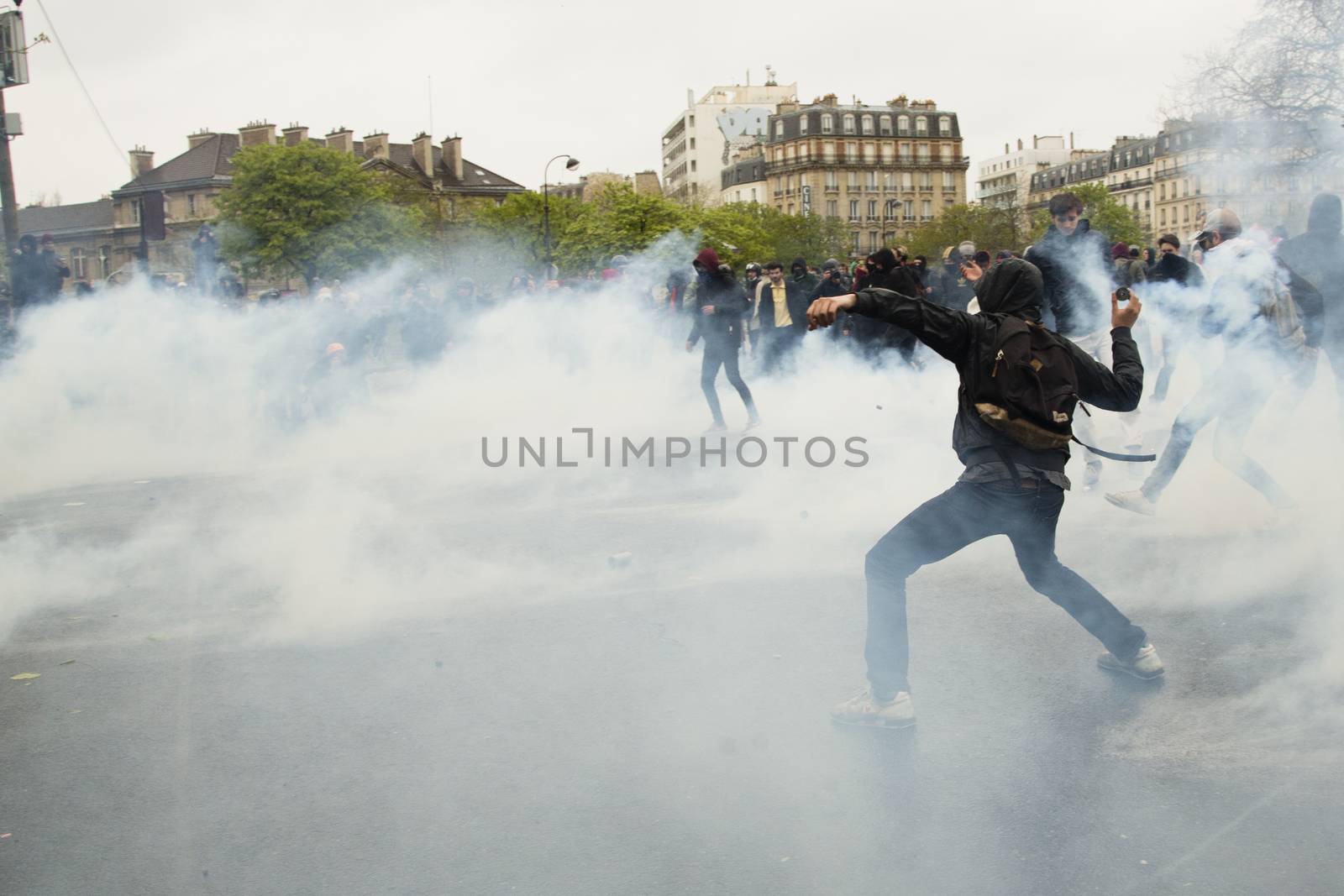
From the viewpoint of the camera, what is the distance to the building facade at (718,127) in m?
125

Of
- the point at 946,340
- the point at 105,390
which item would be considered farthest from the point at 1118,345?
the point at 105,390

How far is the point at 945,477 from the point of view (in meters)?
8.47

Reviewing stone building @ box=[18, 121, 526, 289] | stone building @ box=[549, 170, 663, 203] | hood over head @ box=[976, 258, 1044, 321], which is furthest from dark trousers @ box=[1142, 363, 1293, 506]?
stone building @ box=[18, 121, 526, 289]

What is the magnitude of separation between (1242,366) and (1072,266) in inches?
42.9

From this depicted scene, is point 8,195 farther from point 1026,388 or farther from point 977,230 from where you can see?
point 977,230

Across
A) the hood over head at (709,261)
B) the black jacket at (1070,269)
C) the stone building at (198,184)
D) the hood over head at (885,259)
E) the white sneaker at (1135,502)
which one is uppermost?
the stone building at (198,184)

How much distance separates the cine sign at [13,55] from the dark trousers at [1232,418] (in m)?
14.0

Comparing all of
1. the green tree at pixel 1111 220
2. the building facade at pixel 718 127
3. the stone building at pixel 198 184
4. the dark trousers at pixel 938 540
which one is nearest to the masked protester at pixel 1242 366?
the dark trousers at pixel 938 540

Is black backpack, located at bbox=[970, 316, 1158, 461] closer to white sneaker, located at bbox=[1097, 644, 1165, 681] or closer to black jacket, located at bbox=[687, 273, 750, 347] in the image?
white sneaker, located at bbox=[1097, 644, 1165, 681]

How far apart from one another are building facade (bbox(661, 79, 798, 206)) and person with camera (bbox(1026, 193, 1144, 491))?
11565cm

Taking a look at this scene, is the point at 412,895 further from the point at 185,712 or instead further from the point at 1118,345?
the point at 1118,345

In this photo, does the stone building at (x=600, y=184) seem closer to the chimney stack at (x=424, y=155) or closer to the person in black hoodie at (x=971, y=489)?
the chimney stack at (x=424, y=155)

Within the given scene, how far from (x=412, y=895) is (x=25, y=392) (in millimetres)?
12590

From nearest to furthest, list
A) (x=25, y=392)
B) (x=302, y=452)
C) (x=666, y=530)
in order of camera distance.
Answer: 1. (x=666, y=530)
2. (x=302, y=452)
3. (x=25, y=392)
